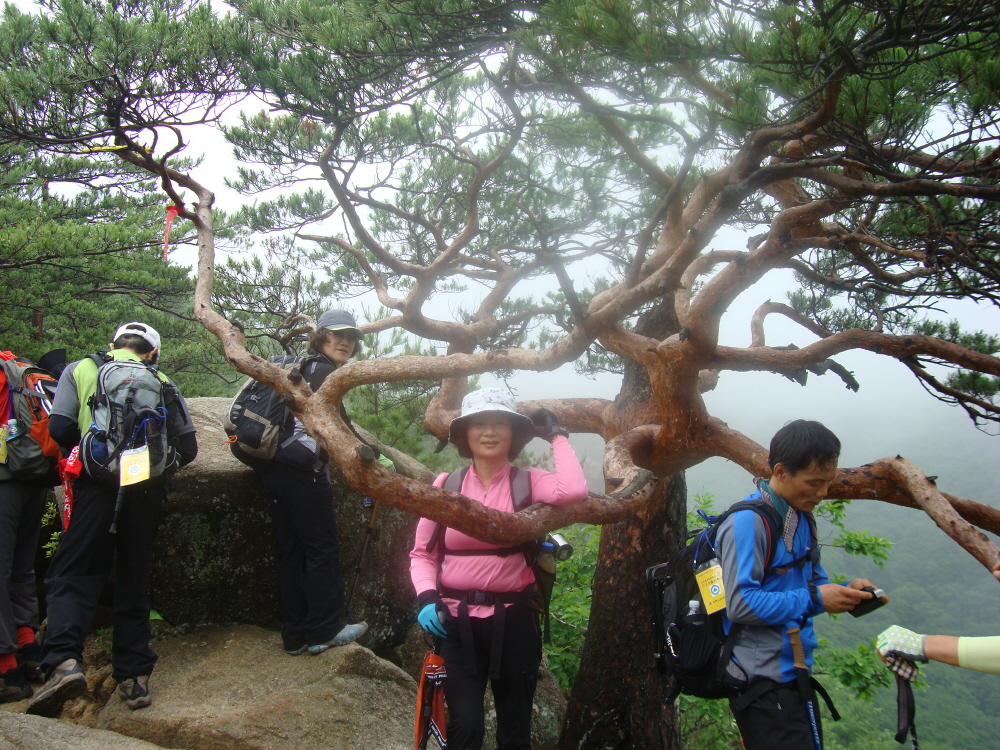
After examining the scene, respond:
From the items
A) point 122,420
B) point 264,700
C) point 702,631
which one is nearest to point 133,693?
point 264,700

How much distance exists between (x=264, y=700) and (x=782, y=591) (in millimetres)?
2572

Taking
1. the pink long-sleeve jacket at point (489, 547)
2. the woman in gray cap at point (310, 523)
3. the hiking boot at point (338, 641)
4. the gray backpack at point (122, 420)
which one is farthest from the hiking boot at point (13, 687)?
the pink long-sleeve jacket at point (489, 547)

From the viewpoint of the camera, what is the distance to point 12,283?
715cm

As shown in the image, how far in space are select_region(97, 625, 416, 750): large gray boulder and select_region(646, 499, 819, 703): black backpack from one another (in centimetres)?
179

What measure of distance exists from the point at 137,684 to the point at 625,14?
11.9ft

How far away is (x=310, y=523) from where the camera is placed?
3.30 meters

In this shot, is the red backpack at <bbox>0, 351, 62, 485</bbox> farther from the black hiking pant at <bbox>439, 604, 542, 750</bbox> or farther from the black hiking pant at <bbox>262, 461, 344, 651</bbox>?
the black hiking pant at <bbox>439, 604, 542, 750</bbox>

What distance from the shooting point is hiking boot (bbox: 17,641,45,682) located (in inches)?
120

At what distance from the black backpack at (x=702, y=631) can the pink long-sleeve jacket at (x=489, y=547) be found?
52 cm

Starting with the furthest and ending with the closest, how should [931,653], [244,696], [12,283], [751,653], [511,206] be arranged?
[12,283] < [511,206] < [244,696] < [751,653] < [931,653]

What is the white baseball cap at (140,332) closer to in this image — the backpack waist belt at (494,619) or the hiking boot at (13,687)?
the hiking boot at (13,687)

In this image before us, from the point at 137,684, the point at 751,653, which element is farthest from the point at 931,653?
the point at 137,684

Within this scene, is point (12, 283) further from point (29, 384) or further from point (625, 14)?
point (625, 14)

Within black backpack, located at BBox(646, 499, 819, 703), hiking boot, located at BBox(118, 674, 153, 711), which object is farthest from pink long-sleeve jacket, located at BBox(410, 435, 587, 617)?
hiking boot, located at BBox(118, 674, 153, 711)
